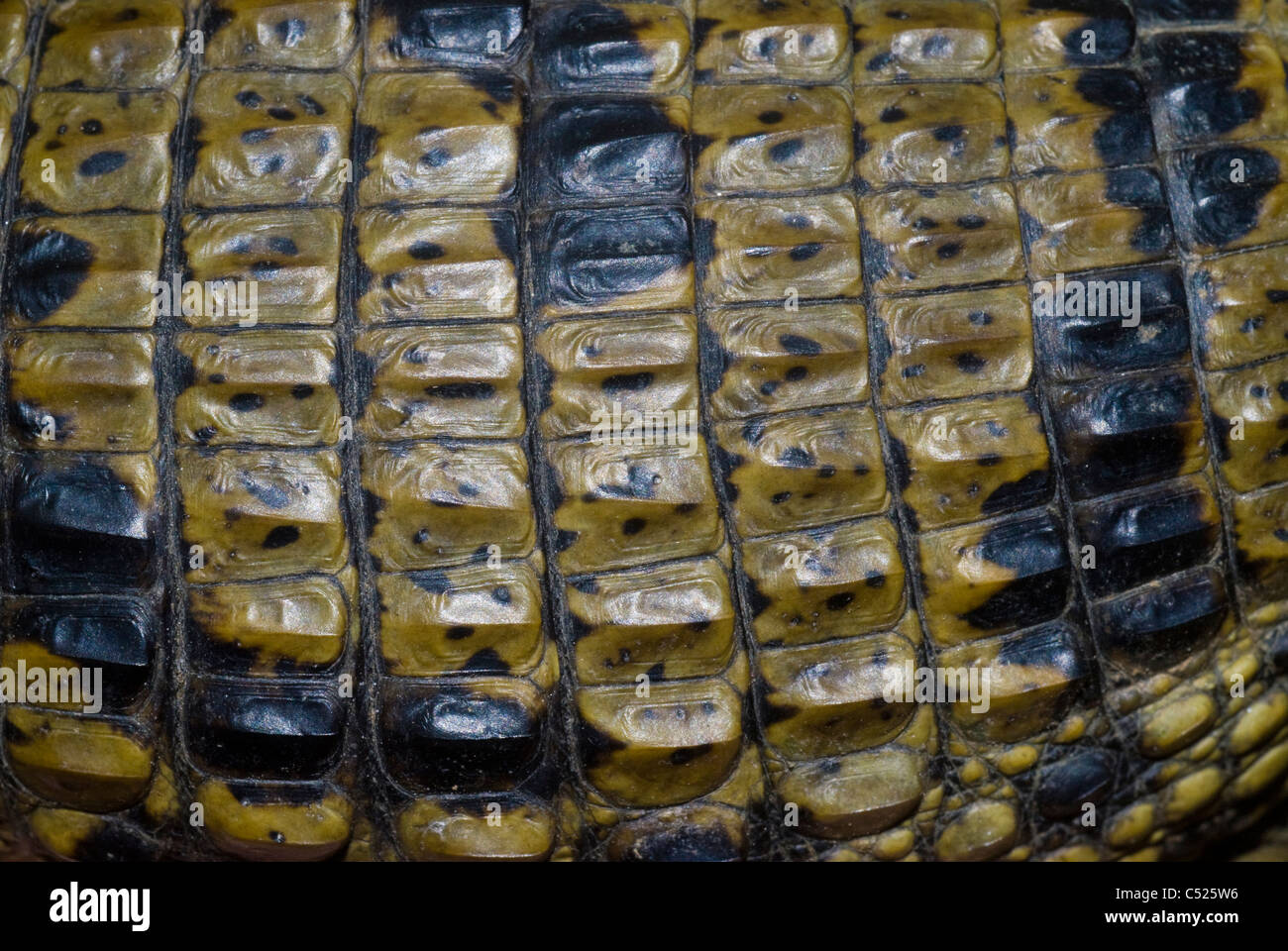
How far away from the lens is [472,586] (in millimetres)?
2742

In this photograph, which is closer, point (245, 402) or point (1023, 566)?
point (245, 402)

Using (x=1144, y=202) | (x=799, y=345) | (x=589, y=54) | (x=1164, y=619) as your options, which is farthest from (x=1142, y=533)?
(x=589, y=54)

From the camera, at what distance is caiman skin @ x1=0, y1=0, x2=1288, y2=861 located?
2725 mm

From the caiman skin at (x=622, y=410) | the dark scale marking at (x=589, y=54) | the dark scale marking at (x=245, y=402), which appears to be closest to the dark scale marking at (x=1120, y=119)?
the caiman skin at (x=622, y=410)

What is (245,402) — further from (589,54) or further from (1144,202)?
(1144,202)

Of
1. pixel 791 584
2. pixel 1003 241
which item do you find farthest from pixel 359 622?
pixel 1003 241

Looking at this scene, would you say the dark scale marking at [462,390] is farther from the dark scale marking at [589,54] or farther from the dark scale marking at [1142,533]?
the dark scale marking at [1142,533]

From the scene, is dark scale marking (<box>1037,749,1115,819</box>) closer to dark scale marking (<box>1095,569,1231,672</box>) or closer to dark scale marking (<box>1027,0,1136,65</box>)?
dark scale marking (<box>1095,569,1231,672</box>)

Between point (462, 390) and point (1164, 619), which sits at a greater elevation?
point (462, 390)

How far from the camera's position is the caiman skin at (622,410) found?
2725mm

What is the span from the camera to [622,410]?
2713mm

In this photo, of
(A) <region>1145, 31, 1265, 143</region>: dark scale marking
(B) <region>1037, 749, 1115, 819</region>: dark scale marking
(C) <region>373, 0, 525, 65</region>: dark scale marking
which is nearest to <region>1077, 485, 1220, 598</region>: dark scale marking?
(B) <region>1037, 749, 1115, 819</region>: dark scale marking

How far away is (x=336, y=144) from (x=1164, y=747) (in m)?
2.26
